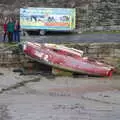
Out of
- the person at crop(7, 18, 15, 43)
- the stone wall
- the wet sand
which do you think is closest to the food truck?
the stone wall

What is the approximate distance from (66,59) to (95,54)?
1.53 m

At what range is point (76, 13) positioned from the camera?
1954 inches

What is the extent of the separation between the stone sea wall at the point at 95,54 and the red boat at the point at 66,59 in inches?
17.7

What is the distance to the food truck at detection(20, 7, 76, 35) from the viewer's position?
1850 inches

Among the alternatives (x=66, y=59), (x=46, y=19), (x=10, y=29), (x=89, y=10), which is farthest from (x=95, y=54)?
(x=89, y=10)

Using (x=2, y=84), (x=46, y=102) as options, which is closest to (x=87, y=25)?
(x=2, y=84)

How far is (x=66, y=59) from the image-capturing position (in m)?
32.3

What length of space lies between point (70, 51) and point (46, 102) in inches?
354

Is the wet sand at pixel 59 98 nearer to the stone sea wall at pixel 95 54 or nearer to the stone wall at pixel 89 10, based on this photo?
the stone sea wall at pixel 95 54

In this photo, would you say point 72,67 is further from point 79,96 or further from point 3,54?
point 79,96

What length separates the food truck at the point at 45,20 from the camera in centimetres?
4700

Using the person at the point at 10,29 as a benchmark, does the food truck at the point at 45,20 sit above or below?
below

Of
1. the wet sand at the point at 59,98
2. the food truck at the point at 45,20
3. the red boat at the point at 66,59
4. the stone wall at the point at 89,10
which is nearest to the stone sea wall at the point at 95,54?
the red boat at the point at 66,59

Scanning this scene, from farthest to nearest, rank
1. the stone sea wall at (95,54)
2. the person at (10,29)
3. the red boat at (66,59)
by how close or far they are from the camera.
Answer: the person at (10,29) < the stone sea wall at (95,54) < the red boat at (66,59)
